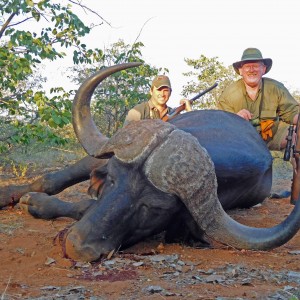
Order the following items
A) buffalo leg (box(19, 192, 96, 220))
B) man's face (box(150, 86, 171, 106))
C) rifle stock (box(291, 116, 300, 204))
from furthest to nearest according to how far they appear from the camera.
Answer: man's face (box(150, 86, 171, 106)) → rifle stock (box(291, 116, 300, 204)) → buffalo leg (box(19, 192, 96, 220))

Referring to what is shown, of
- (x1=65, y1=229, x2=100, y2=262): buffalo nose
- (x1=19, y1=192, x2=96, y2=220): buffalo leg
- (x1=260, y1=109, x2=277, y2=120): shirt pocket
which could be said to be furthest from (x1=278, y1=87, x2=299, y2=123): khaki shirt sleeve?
(x1=65, y1=229, x2=100, y2=262): buffalo nose

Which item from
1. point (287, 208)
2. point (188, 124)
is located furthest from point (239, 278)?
point (287, 208)

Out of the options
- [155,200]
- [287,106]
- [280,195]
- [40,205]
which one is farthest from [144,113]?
[155,200]

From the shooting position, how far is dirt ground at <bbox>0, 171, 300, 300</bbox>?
2605mm

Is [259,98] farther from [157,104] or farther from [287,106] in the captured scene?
[157,104]

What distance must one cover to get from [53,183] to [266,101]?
8.83ft

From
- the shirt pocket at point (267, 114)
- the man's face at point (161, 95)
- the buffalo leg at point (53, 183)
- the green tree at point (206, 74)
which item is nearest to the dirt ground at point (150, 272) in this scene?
the buffalo leg at point (53, 183)

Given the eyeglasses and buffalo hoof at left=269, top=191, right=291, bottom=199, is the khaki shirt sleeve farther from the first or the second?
buffalo hoof at left=269, top=191, right=291, bottom=199

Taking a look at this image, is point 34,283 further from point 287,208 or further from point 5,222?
point 287,208

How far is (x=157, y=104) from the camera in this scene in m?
6.86

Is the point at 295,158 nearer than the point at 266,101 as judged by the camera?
Yes

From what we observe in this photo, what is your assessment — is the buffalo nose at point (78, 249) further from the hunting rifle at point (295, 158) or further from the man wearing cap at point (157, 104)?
the man wearing cap at point (157, 104)

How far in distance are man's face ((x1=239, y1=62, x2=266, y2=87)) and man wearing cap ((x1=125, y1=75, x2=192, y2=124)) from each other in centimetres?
80

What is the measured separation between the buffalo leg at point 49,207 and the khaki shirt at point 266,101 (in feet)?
8.66
